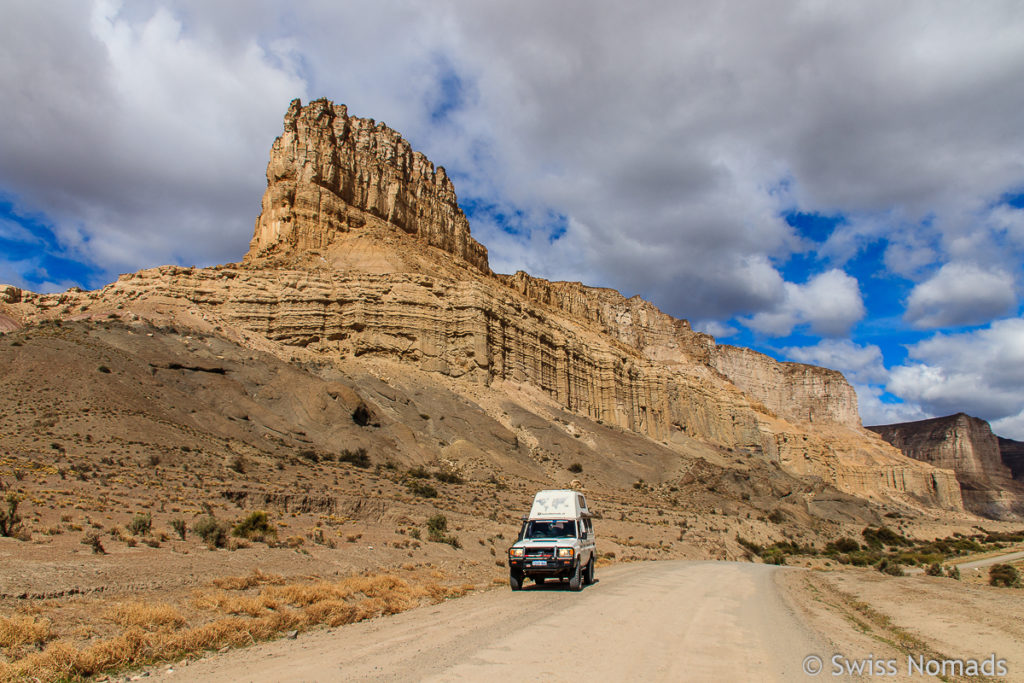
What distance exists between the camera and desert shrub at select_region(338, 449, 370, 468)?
35.3 metres

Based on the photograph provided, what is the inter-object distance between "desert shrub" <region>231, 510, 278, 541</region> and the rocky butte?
27353 mm

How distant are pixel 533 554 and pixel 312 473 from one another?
18.6 m

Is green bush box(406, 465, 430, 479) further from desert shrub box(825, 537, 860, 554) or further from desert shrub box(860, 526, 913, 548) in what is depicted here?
desert shrub box(860, 526, 913, 548)

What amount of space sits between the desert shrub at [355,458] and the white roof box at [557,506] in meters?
20.6

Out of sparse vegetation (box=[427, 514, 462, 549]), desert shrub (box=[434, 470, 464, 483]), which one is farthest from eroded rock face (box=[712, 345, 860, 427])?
sparse vegetation (box=[427, 514, 462, 549])

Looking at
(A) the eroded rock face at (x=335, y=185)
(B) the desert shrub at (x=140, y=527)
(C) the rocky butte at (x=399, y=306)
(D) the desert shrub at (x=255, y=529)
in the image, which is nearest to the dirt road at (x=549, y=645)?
(D) the desert shrub at (x=255, y=529)

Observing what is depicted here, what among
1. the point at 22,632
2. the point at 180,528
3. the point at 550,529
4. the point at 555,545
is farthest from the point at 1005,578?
the point at 22,632

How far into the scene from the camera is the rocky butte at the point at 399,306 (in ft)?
174

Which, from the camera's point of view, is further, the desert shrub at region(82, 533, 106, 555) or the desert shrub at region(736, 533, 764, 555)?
the desert shrub at region(736, 533, 764, 555)

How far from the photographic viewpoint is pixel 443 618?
36.0ft

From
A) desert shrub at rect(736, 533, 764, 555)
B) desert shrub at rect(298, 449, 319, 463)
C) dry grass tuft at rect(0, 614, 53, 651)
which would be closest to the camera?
dry grass tuft at rect(0, 614, 53, 651)

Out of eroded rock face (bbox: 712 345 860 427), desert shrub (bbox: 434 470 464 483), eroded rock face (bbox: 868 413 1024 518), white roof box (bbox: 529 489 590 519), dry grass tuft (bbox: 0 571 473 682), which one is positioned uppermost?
eroded rock face (bbox: 712 345 860 427)

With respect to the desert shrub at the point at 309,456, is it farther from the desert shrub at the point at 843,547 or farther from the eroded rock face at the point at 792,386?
the eroded rock face at the point at 792,386

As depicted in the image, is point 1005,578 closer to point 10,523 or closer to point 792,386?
point 10,523
